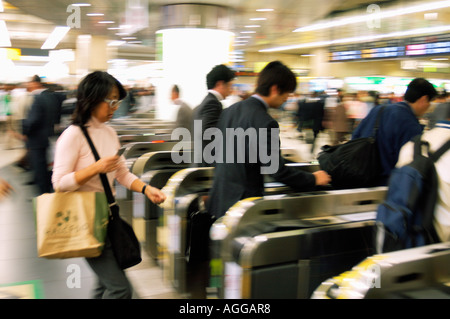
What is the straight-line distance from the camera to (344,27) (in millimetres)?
16359

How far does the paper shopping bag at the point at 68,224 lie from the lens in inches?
68.6

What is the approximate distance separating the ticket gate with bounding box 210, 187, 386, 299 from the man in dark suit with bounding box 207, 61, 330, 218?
0.41 feet

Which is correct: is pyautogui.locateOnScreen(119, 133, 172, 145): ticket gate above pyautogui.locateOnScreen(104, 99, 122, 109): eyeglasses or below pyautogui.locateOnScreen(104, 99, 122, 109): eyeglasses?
below

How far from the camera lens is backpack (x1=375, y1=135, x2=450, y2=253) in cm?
176

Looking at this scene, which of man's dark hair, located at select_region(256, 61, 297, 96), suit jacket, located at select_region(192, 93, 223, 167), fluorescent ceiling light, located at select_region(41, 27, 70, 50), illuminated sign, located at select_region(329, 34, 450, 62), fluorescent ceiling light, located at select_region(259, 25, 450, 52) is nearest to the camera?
man's dark hair, located at select_region(256, 61, 297, 96)

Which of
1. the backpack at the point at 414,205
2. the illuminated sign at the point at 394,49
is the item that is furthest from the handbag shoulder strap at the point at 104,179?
the illuminated sign at the point at 394,49

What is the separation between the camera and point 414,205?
5.78 feet

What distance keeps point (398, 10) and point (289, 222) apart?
13.4 meters

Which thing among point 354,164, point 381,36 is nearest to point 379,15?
point 381,36

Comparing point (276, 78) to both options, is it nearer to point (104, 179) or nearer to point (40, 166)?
point (104, 179)

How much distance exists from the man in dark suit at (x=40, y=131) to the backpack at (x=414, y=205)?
13.9 ft

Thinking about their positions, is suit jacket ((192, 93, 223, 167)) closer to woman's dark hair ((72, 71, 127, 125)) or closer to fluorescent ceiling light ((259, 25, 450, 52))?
woman's dark hair ((72, 71, 127, 125))

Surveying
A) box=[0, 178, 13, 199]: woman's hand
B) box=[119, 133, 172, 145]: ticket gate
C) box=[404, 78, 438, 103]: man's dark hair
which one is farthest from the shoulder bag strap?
box=[119, 133, 172, 145]: ticket gate

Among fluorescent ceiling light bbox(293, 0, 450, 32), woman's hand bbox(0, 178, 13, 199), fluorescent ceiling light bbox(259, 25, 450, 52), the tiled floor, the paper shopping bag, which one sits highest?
fluorescent ceiling light bbox(293, 0, 450, 32)
